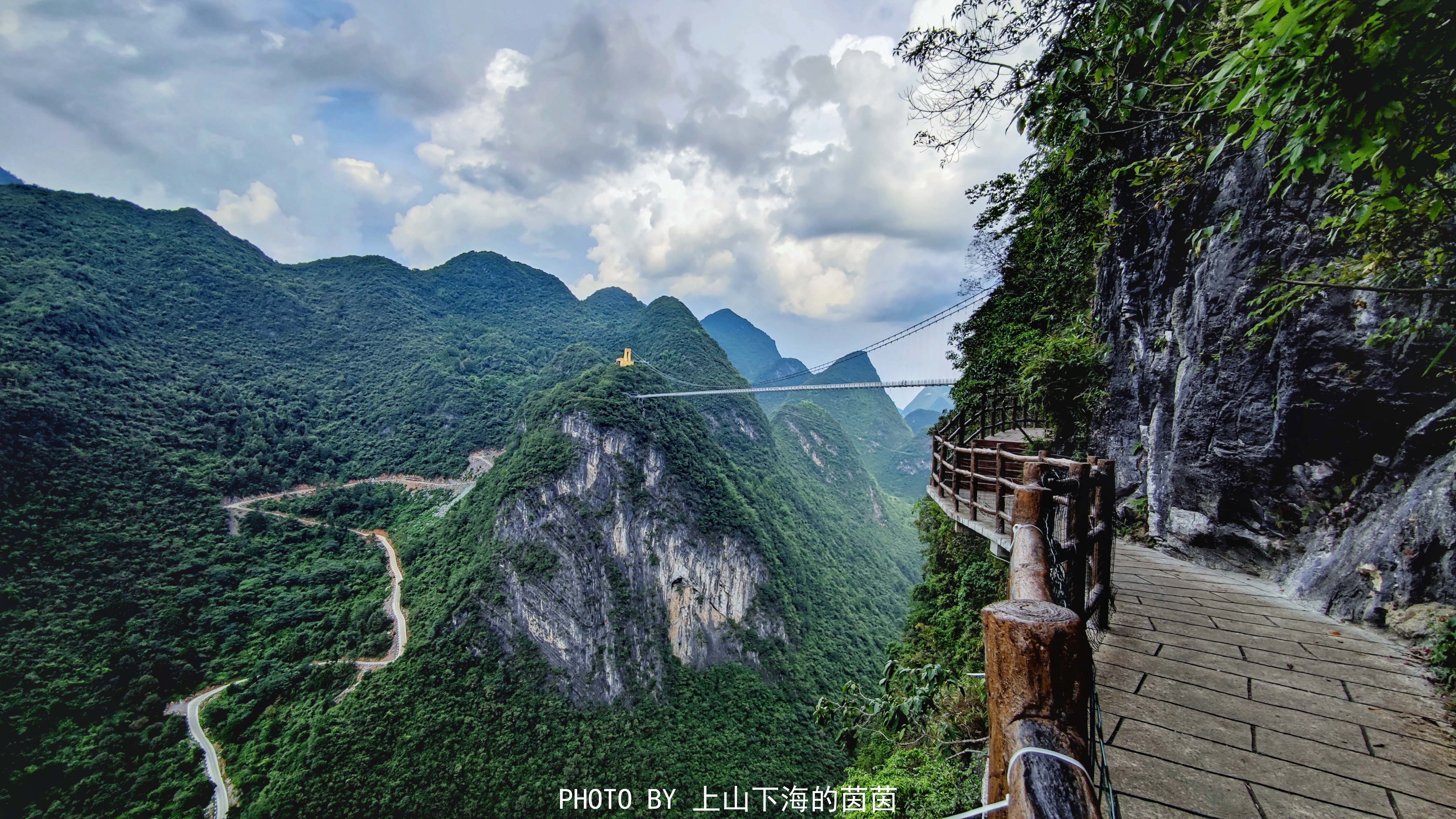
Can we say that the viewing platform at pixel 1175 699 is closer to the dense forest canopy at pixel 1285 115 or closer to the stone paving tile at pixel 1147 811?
the stone paving tile at pixel 1147 811

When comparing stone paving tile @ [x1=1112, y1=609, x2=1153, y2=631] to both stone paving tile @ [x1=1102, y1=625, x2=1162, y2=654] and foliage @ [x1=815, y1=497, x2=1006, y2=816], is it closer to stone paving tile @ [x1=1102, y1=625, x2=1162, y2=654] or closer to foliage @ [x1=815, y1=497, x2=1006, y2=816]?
stone paving tile @ [x1=1102, y1=625, x2=1162, y2=654]

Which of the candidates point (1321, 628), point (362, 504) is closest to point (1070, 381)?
point (1321, 628)

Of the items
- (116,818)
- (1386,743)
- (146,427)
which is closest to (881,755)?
(1386,743)

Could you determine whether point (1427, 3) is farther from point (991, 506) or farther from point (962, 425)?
point (962, 425)

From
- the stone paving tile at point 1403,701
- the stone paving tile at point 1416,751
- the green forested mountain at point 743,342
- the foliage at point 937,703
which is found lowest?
the foliage at point 937,703

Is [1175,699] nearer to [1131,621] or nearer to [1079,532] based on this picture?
[1079,532]

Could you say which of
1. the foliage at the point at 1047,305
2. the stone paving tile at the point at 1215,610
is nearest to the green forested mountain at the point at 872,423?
the foliage at the point at 1047,305
